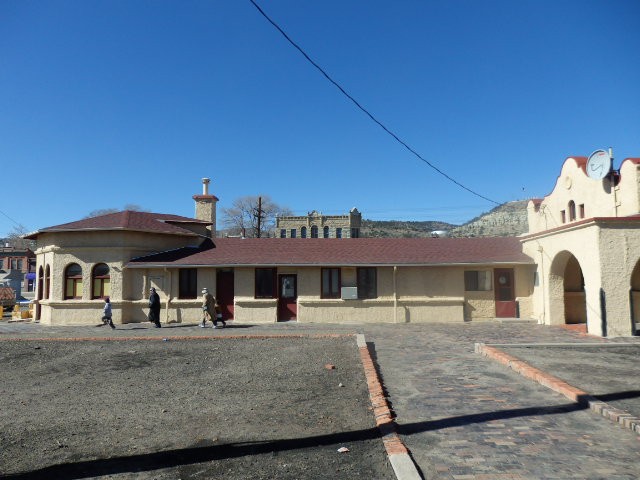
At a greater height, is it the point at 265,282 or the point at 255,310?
the point at 265,282

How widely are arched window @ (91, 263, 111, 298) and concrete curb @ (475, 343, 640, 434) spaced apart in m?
16.7

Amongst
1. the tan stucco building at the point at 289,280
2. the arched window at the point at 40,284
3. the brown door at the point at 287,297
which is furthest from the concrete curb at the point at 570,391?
the arched window at the point at 40,284

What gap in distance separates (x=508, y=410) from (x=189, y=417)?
474cm

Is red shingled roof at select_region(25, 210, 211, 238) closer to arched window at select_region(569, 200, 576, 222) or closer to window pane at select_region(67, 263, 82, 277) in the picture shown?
window pane at select_region(67, 263, 82, 277)

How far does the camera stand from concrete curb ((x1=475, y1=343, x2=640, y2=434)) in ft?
19.4

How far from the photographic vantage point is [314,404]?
706 centimetres

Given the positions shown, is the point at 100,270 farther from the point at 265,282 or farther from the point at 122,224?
the point at 265,282

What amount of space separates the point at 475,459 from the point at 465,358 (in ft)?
20.3

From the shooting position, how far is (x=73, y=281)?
20.3 metres

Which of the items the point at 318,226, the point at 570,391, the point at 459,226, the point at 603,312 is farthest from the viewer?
the point at 459,226

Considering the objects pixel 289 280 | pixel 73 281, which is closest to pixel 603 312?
pixel 289 280

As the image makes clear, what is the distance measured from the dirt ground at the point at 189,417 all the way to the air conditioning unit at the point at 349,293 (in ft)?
27.0

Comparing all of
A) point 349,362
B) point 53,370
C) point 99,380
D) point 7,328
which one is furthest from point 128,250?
point 349,362

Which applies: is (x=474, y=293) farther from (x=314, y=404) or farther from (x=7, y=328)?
(x=7, y=328)
